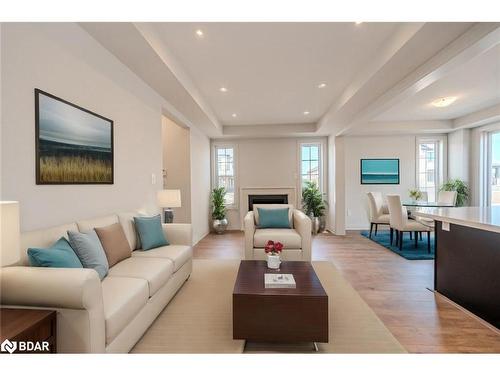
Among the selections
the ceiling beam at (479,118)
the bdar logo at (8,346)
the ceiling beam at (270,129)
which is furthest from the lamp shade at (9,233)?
the ceiling beam at (479,118)

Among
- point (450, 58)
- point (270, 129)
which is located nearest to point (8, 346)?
point (450, 58)

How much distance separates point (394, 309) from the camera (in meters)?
2.36

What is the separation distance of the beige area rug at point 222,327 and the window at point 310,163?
393 cm

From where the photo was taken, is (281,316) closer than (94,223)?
Yes

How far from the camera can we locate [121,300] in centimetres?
157

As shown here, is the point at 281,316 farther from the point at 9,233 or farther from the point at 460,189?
the point at 460,189

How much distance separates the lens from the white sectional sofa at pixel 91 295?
50.3 inches

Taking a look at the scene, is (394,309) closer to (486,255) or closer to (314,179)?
(486,255)

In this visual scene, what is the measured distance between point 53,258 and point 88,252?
0.32m

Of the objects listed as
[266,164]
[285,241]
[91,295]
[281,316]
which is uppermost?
[266,164]
